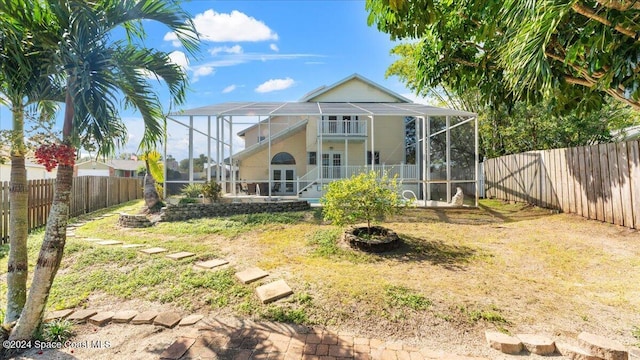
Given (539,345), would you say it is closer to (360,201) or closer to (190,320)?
(360,201)

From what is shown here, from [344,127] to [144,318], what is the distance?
14229mm

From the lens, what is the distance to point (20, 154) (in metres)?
3.16

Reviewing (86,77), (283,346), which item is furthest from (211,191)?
(283,346)

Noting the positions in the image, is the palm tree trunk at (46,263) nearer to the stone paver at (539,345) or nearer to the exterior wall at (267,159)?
the stone paver at (539,345)

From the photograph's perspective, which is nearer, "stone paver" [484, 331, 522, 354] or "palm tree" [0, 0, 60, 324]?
"palm tree" [0, 0, 60, 324]

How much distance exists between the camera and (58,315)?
11.6 feet

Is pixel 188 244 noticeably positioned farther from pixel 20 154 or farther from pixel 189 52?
pixel 189 52

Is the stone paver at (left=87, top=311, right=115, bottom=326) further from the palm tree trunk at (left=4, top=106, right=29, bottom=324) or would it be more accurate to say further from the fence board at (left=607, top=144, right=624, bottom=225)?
the fence board at (left=607, top=144, right=624, bottom=225)

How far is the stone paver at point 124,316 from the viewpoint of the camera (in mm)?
3447

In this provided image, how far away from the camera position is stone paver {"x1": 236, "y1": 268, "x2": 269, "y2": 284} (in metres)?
4.34

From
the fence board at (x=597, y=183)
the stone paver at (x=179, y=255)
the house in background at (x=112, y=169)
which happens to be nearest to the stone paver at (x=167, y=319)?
the stone paver at (x=179, y=255)

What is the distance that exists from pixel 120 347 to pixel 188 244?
365 centimetres

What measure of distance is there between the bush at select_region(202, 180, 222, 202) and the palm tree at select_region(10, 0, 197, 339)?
22.7 ft

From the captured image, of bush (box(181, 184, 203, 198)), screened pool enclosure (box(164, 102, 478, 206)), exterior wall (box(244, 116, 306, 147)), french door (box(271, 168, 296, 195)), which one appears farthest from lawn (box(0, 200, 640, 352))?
exterior wall (box(244, 116, 306, 147))
